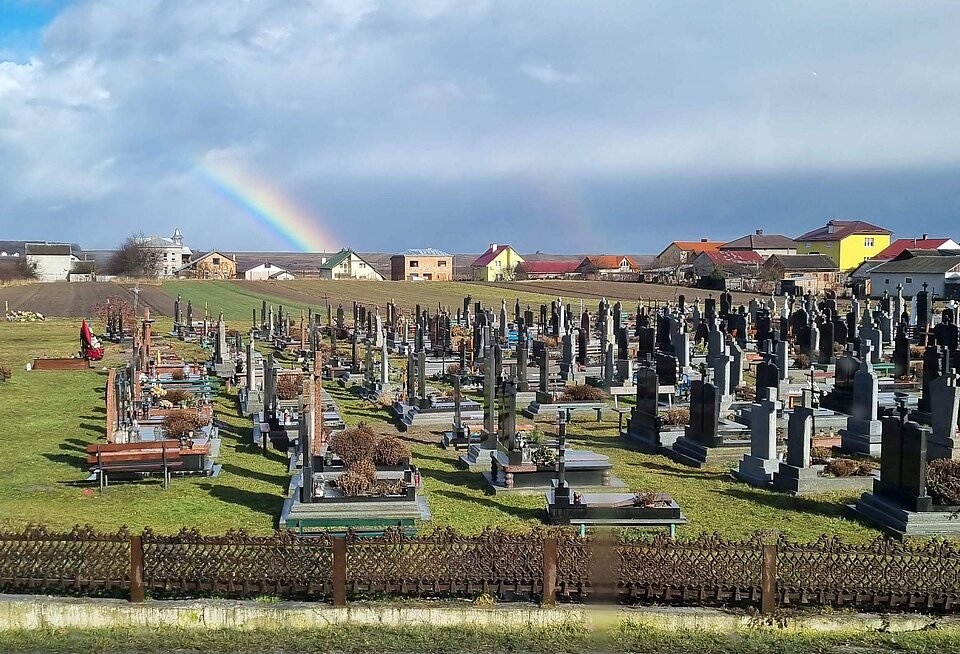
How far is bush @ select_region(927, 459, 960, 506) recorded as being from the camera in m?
12.9

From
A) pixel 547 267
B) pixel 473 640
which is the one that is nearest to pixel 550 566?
pixel 473 640

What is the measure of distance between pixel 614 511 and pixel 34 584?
728 centimetres

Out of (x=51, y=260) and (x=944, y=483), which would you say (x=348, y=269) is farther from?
(x=944, y=483)

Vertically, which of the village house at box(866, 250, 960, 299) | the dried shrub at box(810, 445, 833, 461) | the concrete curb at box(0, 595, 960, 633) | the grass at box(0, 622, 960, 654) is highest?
the village house at box(866, 250, 960, 299)

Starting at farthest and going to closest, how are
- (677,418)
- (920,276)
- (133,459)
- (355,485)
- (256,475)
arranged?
(920,276), (677,418), (256,475), (133,459), (355,485)

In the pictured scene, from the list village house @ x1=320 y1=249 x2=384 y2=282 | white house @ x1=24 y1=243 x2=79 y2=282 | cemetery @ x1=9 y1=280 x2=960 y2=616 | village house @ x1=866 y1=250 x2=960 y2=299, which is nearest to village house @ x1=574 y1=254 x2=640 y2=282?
village house @ x1=320 y1=249 x2=384 y2=282

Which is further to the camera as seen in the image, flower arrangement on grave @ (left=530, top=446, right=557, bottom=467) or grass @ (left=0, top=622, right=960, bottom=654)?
flower arrangement on grave @ (left=530, top=446, right=557, bottom=467)

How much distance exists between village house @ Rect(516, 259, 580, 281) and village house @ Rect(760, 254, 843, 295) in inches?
1141

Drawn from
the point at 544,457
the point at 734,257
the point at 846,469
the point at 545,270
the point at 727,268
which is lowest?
the point at 846,469

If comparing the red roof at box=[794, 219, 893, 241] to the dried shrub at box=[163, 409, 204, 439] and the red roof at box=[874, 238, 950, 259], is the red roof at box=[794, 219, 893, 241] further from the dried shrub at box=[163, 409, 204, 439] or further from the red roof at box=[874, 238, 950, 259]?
the dried shrub at box=[163, 409, 204, 439]

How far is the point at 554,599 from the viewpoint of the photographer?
970 centimetres

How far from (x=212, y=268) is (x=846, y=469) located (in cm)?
11980

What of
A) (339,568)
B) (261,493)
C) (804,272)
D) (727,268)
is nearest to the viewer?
(339,568)

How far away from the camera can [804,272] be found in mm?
88500
